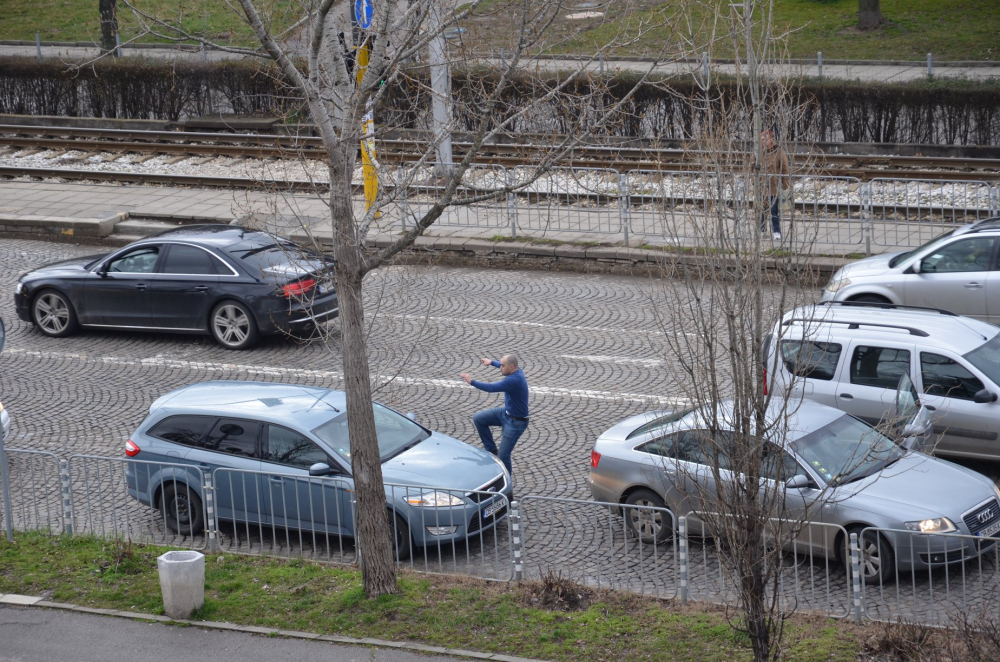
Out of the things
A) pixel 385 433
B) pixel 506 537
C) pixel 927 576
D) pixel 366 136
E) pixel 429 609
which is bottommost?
pixel 927 576

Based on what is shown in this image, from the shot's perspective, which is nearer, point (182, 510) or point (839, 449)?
point (839, 449)

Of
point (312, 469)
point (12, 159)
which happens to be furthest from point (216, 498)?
point (12, 159)

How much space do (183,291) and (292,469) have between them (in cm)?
639

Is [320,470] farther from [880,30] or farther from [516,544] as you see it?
[880,30]

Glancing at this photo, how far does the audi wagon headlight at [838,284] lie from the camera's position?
14.2m

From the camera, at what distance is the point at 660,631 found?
26.3 ft

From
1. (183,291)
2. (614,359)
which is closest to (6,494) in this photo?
(183,291)

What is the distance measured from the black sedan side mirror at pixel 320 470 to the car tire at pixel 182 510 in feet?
3.80

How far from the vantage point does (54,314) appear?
641 inches

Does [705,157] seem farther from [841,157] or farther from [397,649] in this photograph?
[841,157]

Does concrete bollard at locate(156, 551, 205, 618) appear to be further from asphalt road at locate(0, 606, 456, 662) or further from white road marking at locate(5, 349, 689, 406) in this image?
white road marking at locate(5, 349, 689, 406)

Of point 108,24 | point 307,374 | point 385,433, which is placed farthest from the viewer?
point 108,24

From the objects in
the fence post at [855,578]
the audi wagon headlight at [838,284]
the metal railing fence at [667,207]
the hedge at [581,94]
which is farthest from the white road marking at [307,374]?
the hedge at [581,94]

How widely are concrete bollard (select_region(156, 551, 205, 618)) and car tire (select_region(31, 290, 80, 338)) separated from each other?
8750 millimetres
